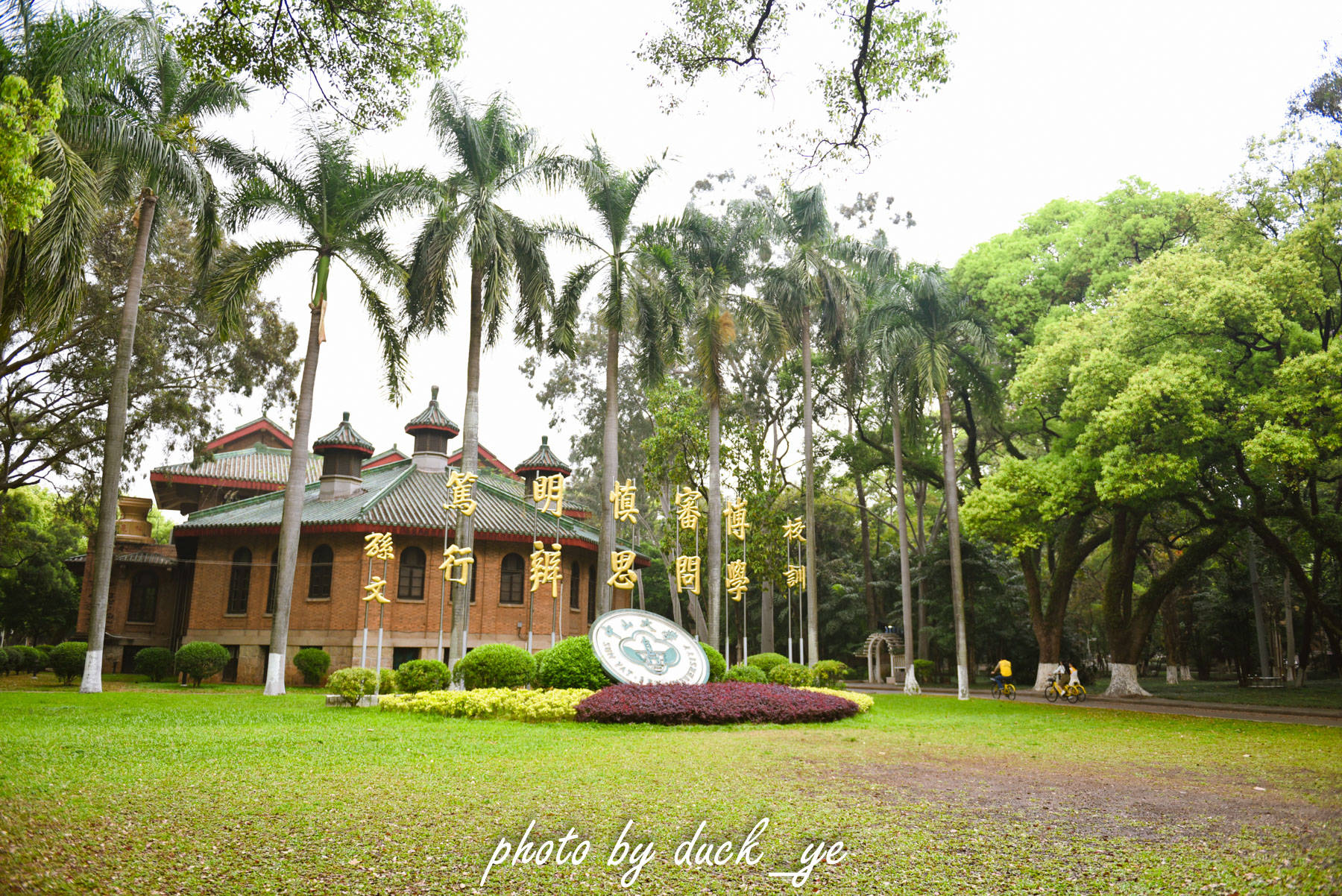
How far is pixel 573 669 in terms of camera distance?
53.2 ft

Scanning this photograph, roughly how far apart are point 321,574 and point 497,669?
1187 centimetres

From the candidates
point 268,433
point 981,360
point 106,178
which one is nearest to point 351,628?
point 106,178

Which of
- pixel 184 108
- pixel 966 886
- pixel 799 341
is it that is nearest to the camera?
pixel 966 886

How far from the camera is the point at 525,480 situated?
98.0 ft

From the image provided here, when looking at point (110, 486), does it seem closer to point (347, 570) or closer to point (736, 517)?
point (347, 570)

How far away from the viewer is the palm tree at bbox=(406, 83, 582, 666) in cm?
→ 2016

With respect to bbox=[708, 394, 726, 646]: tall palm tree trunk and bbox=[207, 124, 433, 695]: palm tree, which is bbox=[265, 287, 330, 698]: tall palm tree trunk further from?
bbox=[708, 394, 726, 646]: tall palm tree trunk

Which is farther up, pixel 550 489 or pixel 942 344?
pixel 942 344

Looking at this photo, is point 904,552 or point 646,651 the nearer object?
point 646,651

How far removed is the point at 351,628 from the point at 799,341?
54.8ft

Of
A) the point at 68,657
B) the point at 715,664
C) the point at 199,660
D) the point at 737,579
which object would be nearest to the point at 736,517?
the point at 737,579

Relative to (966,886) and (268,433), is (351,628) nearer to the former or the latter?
(268,433)

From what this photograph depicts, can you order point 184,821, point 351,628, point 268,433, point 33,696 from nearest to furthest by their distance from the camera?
1. point 184,821
2. point 33,696
3. point 351,628
4. point 268,433

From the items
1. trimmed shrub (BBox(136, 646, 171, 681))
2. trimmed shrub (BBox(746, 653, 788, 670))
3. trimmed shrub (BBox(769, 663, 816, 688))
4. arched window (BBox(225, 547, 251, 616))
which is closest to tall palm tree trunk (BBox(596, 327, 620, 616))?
trimmed shrub (BBox(746, 653, 788, 670))
